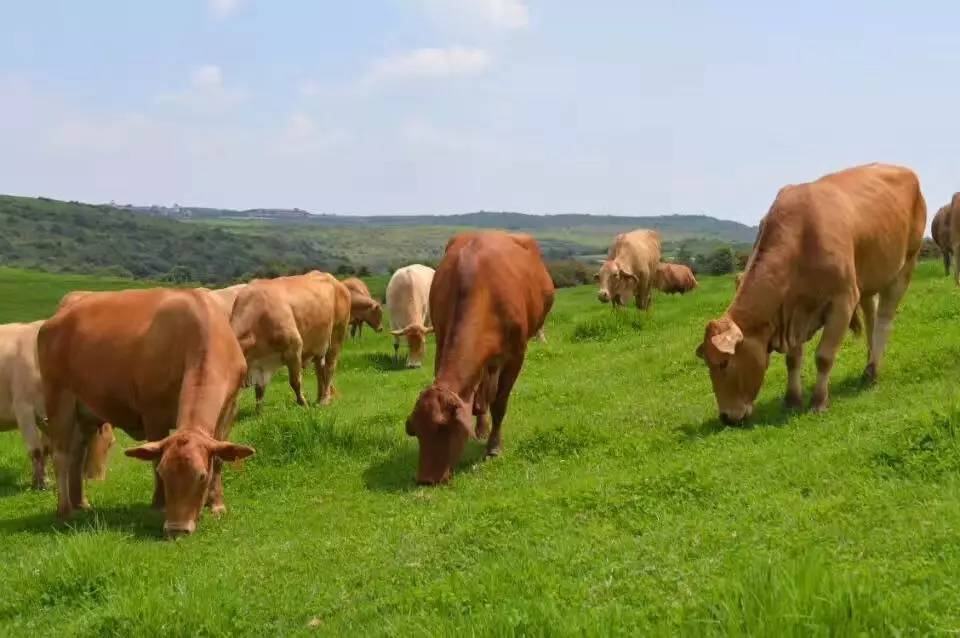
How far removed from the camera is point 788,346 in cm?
1108

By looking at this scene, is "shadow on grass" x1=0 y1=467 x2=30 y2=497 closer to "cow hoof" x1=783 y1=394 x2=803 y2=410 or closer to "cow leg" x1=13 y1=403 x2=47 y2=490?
"cow leg" x1=13 y1=403 x2=47 y2=490

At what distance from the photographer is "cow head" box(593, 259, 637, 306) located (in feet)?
94.0

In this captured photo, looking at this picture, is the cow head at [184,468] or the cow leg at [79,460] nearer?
the cow head at [184,468]

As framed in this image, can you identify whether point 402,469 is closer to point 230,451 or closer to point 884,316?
point 230,451

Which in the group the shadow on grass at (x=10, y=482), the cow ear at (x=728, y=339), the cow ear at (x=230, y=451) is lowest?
the shadow on grass at (x=10, y=482)

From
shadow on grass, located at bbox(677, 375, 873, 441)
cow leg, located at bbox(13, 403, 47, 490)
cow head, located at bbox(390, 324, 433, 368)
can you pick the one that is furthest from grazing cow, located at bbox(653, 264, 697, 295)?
cow leg, located at bbox(13, 403, 47, 490)

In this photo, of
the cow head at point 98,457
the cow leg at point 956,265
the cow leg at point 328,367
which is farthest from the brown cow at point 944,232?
the cow head at point 98,457

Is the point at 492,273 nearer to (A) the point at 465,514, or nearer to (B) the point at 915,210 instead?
(A) the point at 465,514

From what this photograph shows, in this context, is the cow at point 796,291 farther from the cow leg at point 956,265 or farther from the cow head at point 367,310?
the cow head at point 367,310

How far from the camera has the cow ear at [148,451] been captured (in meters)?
8.80

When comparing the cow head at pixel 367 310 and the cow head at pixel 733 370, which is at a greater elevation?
the cow head at pixel 733 370

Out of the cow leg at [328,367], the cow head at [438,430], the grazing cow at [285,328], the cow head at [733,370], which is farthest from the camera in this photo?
the cow leg at [328,367]

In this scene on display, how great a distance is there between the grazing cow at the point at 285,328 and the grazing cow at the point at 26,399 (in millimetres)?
4005

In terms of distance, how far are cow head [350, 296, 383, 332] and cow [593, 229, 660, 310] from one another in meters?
6.77
